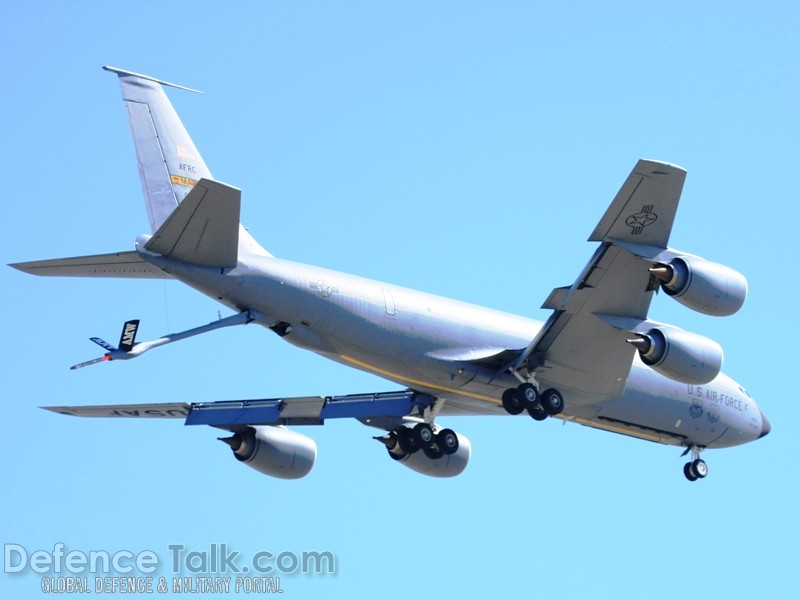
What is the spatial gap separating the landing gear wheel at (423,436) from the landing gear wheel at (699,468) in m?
6.74

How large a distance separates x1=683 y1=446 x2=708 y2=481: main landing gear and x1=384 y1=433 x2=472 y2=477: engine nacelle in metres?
5.22

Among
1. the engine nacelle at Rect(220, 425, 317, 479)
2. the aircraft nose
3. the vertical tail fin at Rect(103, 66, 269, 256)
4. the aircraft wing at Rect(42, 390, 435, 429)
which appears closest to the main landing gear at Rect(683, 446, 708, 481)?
the aircraft nose

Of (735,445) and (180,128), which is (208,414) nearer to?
(180,128)

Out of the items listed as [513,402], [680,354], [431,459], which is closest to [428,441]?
[431,459]

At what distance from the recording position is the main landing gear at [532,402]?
2931 centimetres

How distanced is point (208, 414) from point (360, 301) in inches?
239

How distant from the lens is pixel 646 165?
85.9 ft

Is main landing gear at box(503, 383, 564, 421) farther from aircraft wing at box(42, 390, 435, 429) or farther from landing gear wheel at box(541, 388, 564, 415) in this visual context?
aircraft wing at box(42, 390, 435, 429)

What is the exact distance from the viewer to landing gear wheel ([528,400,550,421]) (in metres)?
29.3

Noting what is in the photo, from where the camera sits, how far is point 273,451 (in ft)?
111

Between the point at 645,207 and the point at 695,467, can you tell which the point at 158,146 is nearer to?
the point at 645,207

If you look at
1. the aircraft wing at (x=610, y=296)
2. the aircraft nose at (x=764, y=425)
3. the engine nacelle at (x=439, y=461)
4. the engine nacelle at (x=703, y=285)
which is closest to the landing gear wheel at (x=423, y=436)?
the engine nacelle at (x=439, y=461)

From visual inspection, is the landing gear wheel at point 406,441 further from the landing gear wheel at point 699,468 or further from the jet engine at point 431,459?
the landing gear wheel at point 699,468

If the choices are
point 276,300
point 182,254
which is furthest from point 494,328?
point 182,254
